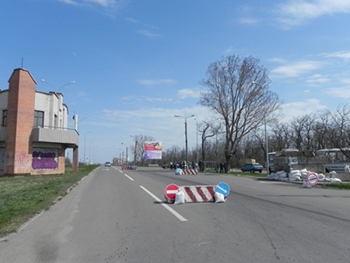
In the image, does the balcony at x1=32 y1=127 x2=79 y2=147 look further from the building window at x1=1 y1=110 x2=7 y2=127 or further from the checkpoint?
the checkpoint

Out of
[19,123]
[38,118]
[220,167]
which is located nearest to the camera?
[19,123]

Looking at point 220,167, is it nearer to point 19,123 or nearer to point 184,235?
point 19,123

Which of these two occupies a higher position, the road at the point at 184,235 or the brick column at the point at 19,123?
the brick column at the point at 19,123

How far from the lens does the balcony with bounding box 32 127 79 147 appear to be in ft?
134

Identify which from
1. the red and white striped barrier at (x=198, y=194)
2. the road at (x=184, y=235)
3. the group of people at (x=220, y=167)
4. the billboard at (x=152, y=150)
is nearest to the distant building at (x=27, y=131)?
the group of people at (x=220, y=167)

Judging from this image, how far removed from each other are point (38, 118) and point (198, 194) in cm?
3373

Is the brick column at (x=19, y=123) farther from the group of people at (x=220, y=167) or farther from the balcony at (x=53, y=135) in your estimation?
the group of people at (x=220, y=167)

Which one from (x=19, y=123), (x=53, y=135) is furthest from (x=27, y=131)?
(x=53, y=135)

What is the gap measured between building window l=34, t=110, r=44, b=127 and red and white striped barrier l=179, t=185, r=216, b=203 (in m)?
33.0

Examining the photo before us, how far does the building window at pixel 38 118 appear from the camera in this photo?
43.2 m

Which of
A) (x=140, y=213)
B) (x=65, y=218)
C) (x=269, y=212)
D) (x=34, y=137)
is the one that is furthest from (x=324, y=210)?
(x=34, y=137)

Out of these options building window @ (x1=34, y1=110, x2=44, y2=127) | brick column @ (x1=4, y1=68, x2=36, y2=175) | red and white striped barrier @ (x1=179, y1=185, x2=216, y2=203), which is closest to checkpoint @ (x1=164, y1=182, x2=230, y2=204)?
red and white striped barrier @ (x1=179, y1=185, x2=216, y2=203)

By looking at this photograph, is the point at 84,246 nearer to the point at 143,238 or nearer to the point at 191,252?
the point at 143,238

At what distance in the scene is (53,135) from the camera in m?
42.7
